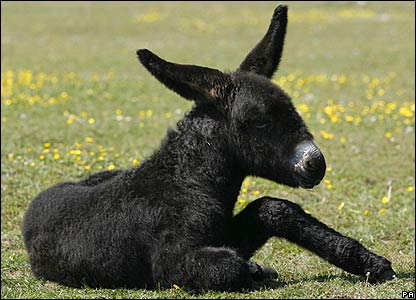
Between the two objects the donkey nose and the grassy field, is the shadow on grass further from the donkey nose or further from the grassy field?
the donkey nose

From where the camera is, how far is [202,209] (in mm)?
5992

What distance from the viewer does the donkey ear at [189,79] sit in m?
5.68

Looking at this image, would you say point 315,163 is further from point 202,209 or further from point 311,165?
point 202,209

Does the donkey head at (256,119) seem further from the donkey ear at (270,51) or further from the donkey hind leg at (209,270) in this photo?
Result: the donkey hind leg at (209,270)

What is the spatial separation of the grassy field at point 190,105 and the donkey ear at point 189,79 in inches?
61.6

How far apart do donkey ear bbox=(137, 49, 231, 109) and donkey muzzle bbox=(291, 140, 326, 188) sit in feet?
2.68

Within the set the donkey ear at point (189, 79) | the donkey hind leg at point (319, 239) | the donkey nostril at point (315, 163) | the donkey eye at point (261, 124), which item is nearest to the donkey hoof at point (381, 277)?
the donkey hind leg at point (319, 239)

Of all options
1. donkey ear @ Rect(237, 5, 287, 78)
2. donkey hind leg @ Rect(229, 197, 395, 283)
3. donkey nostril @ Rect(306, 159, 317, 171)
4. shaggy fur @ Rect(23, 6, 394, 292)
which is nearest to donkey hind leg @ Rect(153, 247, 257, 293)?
shaggy fur @ Rect(23, 6, 394, 292)

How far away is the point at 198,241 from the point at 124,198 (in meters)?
0.83

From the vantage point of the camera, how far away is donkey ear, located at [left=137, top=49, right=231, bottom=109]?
5684mm

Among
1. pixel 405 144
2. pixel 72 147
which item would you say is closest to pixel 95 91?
pixel 72 147

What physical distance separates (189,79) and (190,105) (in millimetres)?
12233

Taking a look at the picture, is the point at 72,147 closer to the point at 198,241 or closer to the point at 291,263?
the point at 291,263

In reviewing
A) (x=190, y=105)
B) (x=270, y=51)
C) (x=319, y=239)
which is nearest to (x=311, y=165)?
(x=319, y=239)
